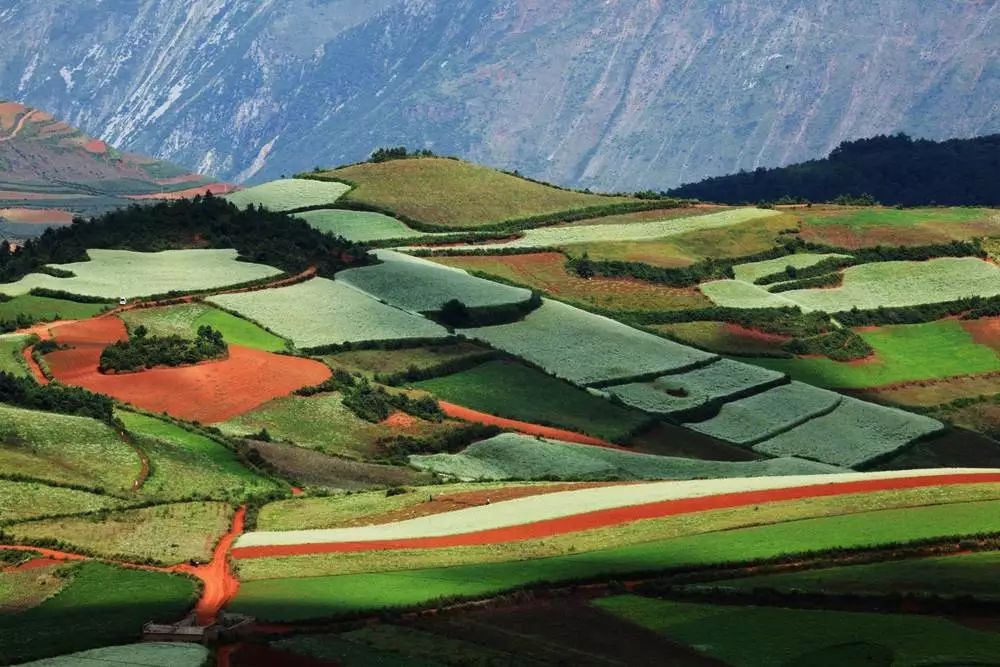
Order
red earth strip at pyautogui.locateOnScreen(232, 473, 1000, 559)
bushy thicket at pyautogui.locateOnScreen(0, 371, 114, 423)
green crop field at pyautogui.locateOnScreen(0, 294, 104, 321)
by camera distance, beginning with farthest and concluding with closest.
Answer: green crop field at pyautogui.locateOnScreen(0, 294, 104, 321) < bushy thicket at pyautogui.locateOnScreen(0, 371, 114, 423) < red earth strip at pyautogui.locateOnScreen(232, 473, 1000, 559)

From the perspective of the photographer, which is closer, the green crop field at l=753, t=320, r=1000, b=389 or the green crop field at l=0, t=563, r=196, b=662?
the green crop field at l=0, t=563, r=196, b=662

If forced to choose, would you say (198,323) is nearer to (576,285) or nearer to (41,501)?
(576,285)

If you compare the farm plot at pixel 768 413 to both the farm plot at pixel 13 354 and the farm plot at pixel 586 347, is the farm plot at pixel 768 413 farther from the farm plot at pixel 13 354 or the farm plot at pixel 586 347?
the farm plot at pixel 13 354

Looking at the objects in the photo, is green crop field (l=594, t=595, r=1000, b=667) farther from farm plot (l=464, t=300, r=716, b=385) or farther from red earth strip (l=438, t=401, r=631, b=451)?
farm plot (l=464, t=300, r=716, b=385)

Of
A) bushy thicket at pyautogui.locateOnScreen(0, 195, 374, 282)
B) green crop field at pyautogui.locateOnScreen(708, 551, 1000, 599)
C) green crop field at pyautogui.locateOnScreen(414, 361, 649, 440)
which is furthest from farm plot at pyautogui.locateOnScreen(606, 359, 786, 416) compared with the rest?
green crop field at pyautogui.locateOnScreen(708, 551, 1000, 599)

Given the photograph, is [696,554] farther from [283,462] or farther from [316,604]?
[283,462]

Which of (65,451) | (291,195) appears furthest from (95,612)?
(291,195)
